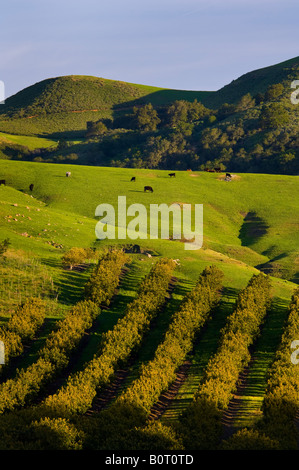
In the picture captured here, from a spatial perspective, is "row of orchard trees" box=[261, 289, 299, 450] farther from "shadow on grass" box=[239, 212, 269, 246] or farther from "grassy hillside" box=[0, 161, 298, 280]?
"shadow on grass" box=[239, 212, 269, 246]

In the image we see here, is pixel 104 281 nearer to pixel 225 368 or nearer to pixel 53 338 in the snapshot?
pixel 53 338

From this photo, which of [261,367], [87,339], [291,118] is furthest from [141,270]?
[291,118]

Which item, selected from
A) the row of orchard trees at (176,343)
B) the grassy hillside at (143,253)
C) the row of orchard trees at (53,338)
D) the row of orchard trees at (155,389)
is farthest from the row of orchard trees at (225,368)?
the row of orchard trees at (53,338)

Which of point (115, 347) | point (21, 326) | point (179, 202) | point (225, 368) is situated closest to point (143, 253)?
point (21, 326)

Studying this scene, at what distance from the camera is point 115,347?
4212 cm

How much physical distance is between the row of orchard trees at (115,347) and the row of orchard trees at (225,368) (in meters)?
6.35

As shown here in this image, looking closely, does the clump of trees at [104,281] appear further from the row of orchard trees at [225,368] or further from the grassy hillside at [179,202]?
the row of orchard trees at [225,368]

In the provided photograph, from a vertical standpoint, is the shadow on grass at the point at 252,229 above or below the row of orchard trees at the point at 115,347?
above

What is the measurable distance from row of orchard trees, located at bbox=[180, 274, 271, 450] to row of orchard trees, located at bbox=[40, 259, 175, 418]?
6.35 m

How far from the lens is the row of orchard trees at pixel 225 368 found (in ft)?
100

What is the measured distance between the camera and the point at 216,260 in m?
68.9

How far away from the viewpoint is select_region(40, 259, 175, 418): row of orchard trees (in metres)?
33.6

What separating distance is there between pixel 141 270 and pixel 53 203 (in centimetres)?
4085

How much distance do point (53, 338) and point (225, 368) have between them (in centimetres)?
1360
